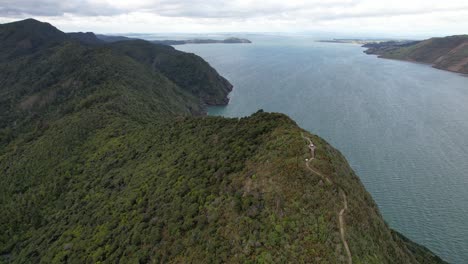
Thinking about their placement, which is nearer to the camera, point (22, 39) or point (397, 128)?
point (397, 128)

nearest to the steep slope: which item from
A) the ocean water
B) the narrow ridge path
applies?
the ocean water

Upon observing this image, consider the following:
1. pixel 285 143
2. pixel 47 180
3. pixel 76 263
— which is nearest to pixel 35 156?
pixel 47 180

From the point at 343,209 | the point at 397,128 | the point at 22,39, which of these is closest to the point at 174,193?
the point at 343,209

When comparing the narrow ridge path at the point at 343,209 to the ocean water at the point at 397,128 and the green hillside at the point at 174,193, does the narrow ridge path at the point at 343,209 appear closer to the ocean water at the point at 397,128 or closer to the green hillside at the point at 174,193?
the green hillside at the point at 174,193

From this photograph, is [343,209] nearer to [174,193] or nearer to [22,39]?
[174,193]

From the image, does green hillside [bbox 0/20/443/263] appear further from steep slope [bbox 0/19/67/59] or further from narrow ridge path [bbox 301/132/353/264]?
steep slope [bbox 0/19/67/59]

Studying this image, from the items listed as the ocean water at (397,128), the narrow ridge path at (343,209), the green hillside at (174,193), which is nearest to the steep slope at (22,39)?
the green hillside at (174,193)

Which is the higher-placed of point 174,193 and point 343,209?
point 343,209
